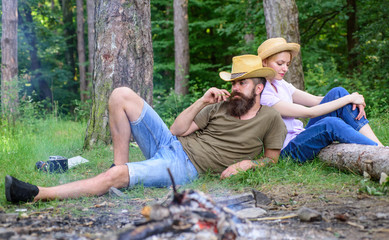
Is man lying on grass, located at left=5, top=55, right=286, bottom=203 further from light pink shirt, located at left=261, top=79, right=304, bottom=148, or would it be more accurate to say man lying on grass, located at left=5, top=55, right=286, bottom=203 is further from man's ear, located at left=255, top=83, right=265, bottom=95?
light pink shirt, located at left=261, top=79, right=304, bottom=148

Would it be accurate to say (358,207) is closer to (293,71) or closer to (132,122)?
(132,122)

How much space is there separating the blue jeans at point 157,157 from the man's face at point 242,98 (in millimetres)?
725

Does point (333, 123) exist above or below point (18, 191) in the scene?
above

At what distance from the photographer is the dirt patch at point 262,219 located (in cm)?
249

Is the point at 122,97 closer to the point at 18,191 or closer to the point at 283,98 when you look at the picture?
the point at 18,191

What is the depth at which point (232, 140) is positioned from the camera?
4.11 m

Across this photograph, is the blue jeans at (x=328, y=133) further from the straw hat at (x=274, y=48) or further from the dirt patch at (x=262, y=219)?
the dirt patch at (x=262, y=219)

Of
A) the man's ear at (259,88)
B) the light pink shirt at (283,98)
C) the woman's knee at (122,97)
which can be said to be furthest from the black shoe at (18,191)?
the light pink shirt at (283,98)

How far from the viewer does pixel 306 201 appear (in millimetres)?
Answer: 3365

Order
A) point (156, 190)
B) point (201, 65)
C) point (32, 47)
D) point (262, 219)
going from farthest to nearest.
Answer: point (32, 47) < point (201, 65) < point (156, 190) < point (262, 219)

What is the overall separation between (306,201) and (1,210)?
2.62 m

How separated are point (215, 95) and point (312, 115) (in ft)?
3.77

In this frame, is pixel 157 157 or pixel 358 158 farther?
pixel 157 157

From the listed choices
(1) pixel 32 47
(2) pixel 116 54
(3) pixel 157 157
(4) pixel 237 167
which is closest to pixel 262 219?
(4) pixel 237 167
